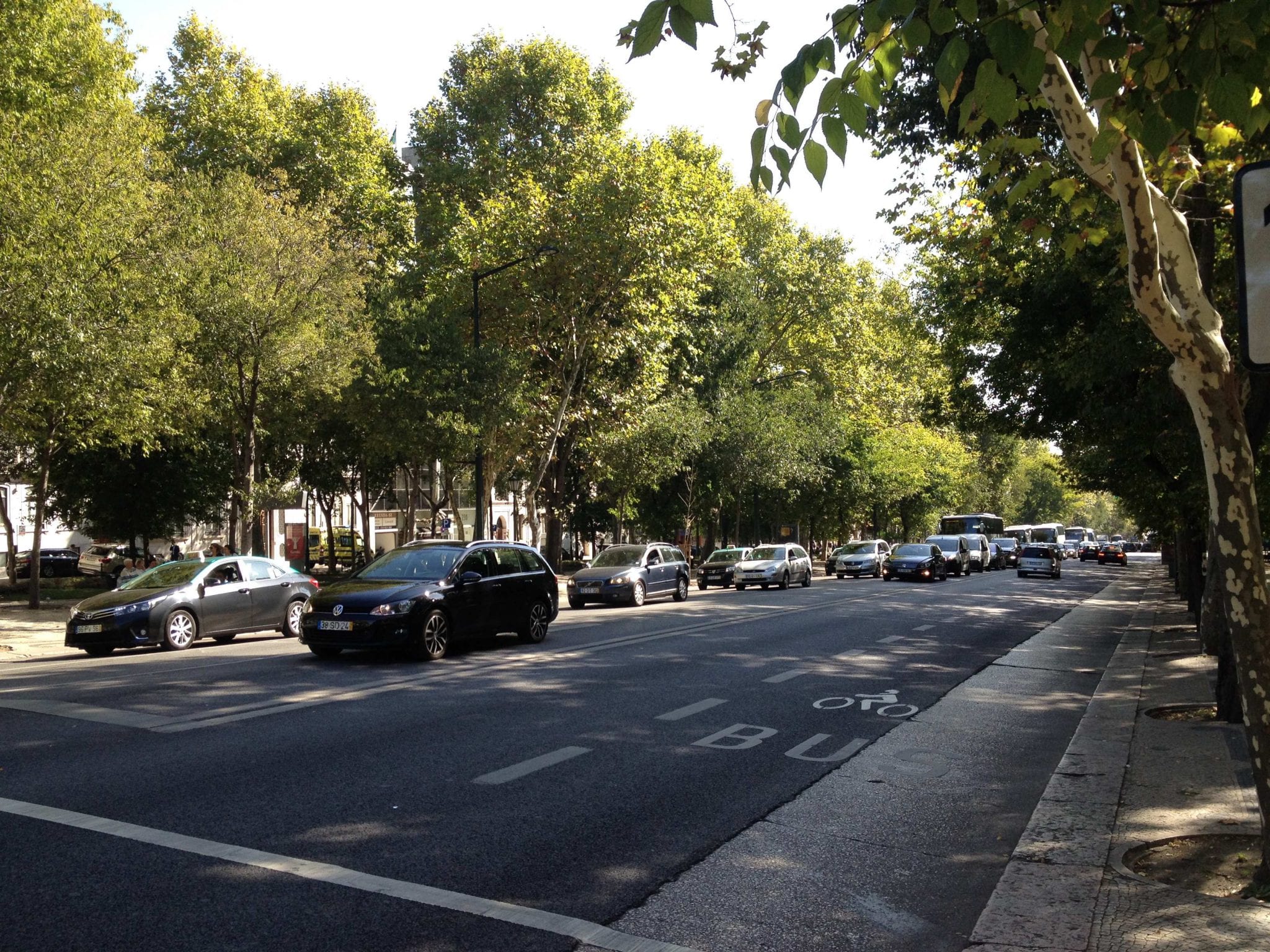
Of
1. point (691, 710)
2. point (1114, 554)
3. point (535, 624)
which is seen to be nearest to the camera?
point (691, 710)

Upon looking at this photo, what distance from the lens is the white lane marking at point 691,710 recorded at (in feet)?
32.9

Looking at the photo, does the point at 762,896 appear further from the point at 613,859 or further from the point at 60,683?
the point at 60,683

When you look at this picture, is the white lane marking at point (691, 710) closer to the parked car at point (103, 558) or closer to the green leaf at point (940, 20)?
the green leaf at point (940, 20)

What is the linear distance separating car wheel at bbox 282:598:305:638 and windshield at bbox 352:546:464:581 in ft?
15.4

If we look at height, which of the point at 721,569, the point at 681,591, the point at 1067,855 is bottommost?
the point at 1067,855

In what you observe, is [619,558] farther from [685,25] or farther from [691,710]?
[685,25]

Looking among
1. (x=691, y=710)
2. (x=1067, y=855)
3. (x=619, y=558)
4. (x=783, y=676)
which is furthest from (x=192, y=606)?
(x=1067, y=855)

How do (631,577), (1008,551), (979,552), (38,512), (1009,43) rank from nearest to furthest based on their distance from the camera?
(1009,43) < (38,512) < (631,577) < (979,552) < (1008,551)

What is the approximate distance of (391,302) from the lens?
32844mm

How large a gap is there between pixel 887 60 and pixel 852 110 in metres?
0.55

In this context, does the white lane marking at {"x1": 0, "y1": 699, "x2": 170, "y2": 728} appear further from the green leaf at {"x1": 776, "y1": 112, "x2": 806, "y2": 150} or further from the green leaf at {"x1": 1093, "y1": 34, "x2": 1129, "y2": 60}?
the green leaf at {"x1": 1093, "y1": 34, "x2": 1129, "y2": 60}

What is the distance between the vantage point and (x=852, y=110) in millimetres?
3949

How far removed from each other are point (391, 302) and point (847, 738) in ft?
85.8

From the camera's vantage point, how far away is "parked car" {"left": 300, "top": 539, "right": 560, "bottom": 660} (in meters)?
13.6
